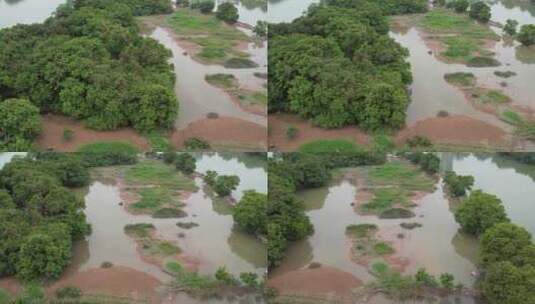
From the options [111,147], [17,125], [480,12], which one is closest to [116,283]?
[111,147]

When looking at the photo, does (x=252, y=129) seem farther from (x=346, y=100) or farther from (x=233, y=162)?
(x=346, y=100)

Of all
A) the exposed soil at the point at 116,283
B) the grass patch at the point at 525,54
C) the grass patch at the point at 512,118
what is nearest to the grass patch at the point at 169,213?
the exposed soil at the point at 116,283

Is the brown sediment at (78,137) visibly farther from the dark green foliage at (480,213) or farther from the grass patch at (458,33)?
the grass patch at (458,33)

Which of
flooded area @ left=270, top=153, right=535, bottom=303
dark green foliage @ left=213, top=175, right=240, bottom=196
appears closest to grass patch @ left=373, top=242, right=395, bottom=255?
flooded area @ left=270, top=153, right=535, bottom=303

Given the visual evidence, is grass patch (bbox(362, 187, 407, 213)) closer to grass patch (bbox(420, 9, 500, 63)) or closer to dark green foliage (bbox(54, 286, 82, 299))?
grass patch (bbox(420, 9, 500, 63))

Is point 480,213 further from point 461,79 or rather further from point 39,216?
point 39,216

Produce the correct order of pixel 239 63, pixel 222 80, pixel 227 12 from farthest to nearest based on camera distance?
pixel 227 12, pixel 239 63, pixel 222 80

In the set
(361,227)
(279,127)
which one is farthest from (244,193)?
(361,227)
